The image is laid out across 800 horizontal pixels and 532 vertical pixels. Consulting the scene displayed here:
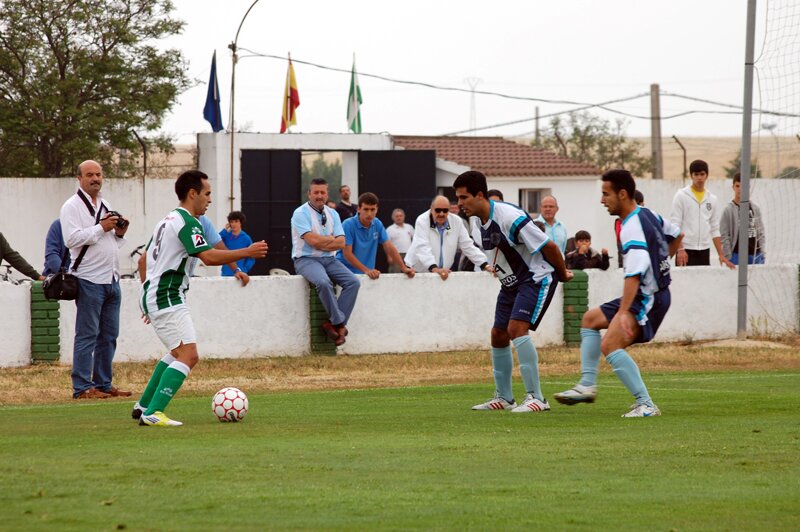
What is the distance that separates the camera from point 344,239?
17.0m

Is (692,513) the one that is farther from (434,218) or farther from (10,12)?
(10,12)

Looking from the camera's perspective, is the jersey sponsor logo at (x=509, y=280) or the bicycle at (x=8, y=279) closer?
the jersey sponsor logo at (x=509, y=280)

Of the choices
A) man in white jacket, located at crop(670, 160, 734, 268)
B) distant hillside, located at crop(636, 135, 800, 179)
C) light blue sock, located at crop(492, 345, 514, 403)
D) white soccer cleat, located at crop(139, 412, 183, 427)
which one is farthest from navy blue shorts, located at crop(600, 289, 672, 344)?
distant hillside, located at crop(636, 135, 800, 179)

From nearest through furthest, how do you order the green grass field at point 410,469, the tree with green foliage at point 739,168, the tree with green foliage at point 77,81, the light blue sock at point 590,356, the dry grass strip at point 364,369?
the green grass field at point 410,469 → the light blue sock at point 590,356 → the dry grass strip at point 364,369 → the tree with green foliage at point 739,168 → the tree with green foliage at point 77,81

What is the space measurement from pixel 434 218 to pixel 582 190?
995 inches

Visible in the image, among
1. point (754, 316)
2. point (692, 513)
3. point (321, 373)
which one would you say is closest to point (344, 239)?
point (321, 373)

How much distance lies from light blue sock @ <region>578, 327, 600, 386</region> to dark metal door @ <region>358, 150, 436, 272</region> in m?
26.6

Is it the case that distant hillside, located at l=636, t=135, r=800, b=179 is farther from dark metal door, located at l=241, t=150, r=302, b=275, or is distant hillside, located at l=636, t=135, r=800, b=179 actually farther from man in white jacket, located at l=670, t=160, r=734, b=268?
man in white jacket, located at l=670, t=160, r=734, b=268

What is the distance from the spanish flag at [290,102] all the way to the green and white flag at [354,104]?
10.9ft

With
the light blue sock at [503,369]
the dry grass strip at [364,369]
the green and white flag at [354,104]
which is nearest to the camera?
the light blue sock at [503,369]

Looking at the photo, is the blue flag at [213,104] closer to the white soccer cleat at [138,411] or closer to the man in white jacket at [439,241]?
the man in white jacket at [439,241]

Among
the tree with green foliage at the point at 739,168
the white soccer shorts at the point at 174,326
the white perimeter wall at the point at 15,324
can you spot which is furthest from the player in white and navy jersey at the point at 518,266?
the tree with green foliage at the point at 739,168

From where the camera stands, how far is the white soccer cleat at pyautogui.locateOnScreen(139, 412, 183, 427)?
990cm

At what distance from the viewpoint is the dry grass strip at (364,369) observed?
14859 millimetres
